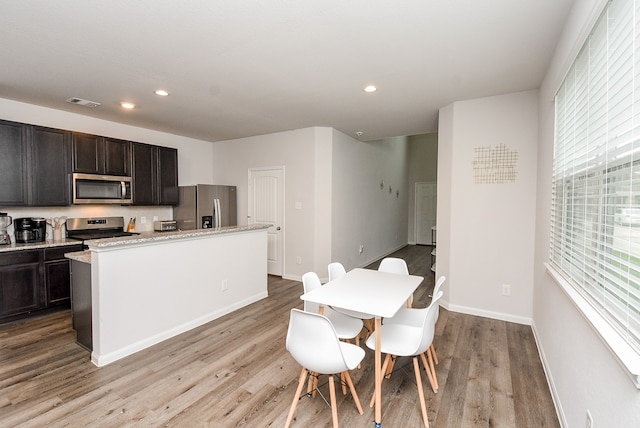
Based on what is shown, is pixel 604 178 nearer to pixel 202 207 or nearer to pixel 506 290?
pixel 506 290

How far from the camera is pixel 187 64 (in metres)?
2.75

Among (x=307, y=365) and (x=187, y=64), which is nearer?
(x=307, y=365)

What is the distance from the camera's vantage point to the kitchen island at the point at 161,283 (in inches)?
102

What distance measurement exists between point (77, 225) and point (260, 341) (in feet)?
10.8

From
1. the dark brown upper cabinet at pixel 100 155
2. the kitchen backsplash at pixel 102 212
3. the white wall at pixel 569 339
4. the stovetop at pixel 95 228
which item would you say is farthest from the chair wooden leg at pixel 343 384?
the kitchen backsplash at pixel 102 212

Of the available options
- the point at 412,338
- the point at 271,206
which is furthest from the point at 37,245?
the point at 412,338

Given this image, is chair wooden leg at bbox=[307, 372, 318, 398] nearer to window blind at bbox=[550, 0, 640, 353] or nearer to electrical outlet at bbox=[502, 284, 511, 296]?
window blind at bbox=[550, 0, 640, 353]

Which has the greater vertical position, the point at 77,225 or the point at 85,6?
the point at 85,6

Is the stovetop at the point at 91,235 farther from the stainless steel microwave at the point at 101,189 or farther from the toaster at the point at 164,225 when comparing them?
the toaster at the point at 164,225

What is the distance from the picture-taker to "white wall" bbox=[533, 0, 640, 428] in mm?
1226

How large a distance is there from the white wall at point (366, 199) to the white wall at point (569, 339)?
294cm

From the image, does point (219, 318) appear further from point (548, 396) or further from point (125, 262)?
point (548, 396)

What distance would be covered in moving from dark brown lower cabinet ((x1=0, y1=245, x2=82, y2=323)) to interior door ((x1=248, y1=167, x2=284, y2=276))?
2784 millimetres

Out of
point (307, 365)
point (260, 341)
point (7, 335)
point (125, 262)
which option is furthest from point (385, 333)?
point (7, 335)
